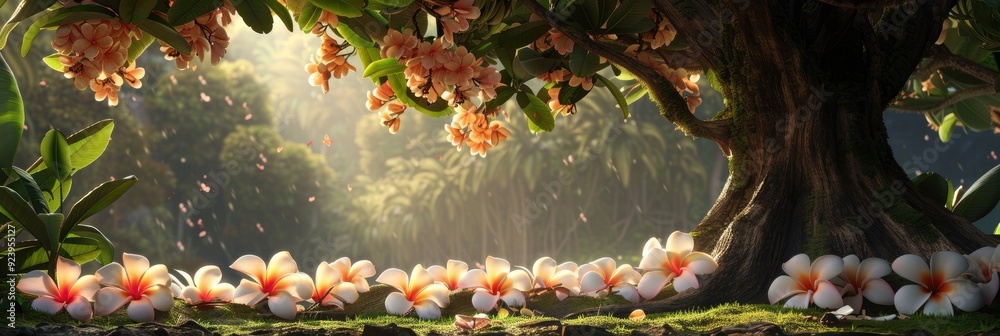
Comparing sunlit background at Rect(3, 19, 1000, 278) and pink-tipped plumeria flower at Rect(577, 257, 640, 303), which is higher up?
sunlit background at Rect(3, 19, 1000, 278)

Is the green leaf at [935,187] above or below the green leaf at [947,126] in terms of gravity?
below

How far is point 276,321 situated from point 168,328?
22.0 inches

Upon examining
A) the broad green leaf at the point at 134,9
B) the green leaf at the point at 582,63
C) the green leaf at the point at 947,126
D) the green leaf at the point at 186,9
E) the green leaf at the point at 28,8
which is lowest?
the green leaf at the point at 582,63

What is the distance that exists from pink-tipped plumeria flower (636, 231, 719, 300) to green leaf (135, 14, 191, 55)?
1.27 metres

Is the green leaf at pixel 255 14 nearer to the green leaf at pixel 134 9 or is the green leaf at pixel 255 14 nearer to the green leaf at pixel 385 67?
the green leaf at pixel 134 9

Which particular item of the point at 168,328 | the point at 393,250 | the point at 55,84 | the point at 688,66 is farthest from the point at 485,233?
the point at 168,328

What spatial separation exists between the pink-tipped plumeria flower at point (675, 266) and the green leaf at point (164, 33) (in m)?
1.27

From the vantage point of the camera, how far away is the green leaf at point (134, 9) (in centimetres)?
228

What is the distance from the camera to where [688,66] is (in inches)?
125

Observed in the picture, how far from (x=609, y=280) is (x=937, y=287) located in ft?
2.79

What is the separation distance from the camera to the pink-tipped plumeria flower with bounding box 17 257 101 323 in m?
2.16

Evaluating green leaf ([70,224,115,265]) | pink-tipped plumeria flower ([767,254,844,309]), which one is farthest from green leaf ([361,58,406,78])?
pink-tipped plumeria flower ([767,254,844,309])

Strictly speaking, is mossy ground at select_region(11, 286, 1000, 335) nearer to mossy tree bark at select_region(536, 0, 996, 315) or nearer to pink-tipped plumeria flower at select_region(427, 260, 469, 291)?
pink-tipped plumeria flower at select_region(427, 260, 469, 291)

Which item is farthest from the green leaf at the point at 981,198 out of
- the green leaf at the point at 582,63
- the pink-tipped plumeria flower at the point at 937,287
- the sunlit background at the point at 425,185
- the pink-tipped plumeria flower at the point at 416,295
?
the sunlit background at the point at 425,185
